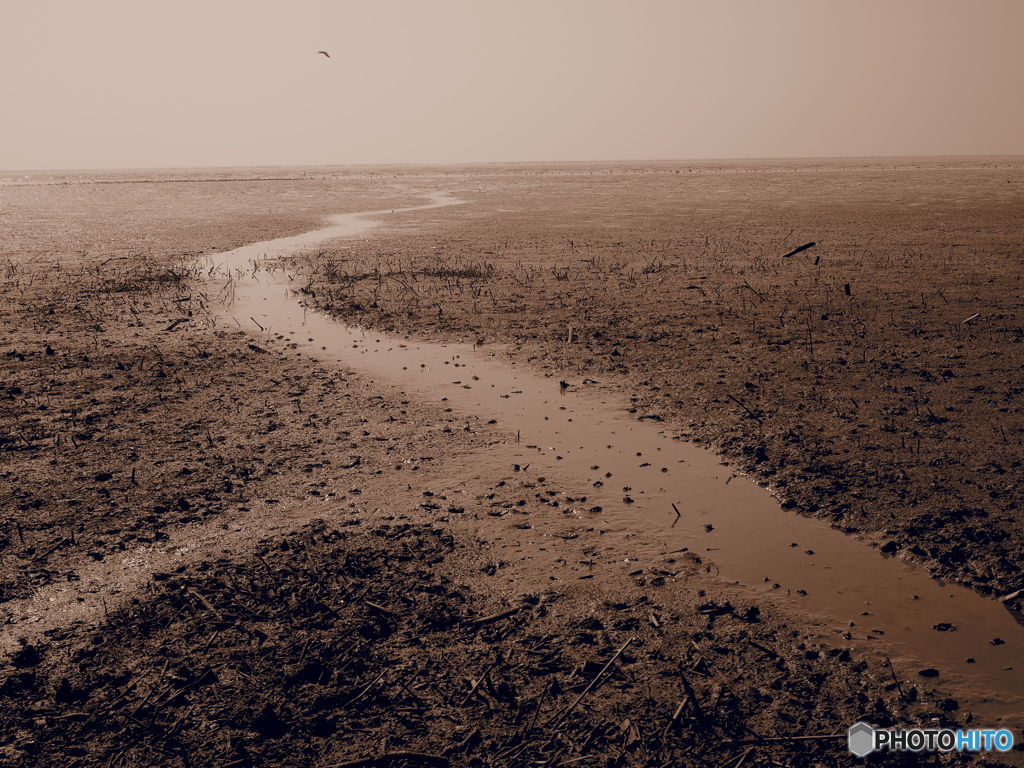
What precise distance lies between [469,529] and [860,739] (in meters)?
3.61

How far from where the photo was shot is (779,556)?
→ 627cm

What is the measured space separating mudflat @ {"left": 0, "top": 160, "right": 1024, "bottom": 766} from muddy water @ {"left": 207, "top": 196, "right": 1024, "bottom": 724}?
0.22ft

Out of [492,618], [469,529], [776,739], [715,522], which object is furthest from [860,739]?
[469,529]

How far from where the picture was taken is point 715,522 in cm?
688

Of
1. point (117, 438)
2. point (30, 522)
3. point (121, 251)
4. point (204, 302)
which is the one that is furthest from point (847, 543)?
point (121, 251)

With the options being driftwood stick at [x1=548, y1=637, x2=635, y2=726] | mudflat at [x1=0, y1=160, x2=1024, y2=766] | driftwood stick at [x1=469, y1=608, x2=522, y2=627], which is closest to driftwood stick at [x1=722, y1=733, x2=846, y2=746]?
mudflat at [x1=0, y1=160, x2=1024, y2=766]

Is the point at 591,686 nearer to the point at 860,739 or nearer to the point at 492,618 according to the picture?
the point at 492,618

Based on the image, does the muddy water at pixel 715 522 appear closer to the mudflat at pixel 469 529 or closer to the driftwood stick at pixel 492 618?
the mudflat at pixel 469 529

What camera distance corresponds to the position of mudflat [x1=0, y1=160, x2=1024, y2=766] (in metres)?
4.47

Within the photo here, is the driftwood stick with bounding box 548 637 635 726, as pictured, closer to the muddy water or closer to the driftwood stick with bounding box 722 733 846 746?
the driftwood stick with bounding box 722 733 846 746

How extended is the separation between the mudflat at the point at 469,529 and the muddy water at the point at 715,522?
0.07m

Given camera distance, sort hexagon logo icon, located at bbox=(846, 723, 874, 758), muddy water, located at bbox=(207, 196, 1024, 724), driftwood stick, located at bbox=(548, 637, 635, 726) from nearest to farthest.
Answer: hexagon logo icon, located at bbox=(846, 723, 874, 758) < driftwood stick, located at bbox=(548, 637, 635, 726) < muddy water, located at bbox=(207, 196, 1024, 724)

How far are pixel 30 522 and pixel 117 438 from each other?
7.24 feet

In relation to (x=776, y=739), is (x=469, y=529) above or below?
above
